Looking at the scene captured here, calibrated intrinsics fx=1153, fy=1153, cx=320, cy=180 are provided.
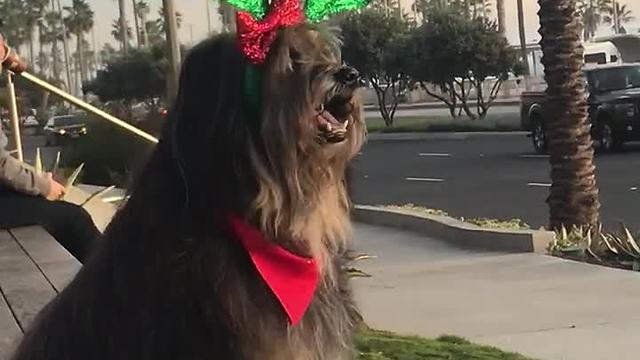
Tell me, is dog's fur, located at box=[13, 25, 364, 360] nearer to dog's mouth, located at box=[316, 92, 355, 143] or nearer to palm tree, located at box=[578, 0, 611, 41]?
dog's mouth, located at box=[316, 92, 355, 143]

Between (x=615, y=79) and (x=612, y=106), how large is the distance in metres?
1.51

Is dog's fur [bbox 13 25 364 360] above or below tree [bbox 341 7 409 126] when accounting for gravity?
below

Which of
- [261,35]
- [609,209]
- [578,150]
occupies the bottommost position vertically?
[609,209]

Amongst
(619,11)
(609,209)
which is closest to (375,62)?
(609,209)

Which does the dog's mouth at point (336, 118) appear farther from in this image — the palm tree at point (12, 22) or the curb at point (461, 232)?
the curb at point (461, 232)

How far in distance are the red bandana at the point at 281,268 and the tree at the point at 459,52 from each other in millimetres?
37500

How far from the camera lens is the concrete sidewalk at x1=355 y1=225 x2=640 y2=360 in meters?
7.51

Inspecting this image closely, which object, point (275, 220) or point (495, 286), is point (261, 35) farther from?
point (495, 286)

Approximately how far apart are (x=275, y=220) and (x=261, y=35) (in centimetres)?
51

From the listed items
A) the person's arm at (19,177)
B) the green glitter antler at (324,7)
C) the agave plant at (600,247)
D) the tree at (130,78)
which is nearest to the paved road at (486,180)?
the agave plant at (600,247)

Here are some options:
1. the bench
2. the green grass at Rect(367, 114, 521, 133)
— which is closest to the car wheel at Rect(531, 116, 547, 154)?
the green grass at Rect(367, 114, 521, 133)

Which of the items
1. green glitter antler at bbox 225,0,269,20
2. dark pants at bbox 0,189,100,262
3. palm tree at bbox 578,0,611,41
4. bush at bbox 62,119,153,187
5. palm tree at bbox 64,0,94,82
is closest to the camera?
green glitter antler at bbox 225,0,269,20

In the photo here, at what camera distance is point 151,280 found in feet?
10.3

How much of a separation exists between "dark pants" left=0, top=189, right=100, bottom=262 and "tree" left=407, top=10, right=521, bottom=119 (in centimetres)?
3440
